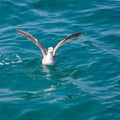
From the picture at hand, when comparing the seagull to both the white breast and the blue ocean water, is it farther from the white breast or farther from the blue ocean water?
the blue ocean water

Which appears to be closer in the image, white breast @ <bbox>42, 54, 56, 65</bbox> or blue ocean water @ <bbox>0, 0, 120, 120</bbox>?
blue ocean water @ <bbox>0, 0, 120, 120</bbox>

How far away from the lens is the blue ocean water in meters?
14.4

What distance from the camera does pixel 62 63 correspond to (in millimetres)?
17703

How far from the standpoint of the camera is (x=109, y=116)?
1395 cm

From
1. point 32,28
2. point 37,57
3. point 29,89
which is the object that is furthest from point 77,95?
point 32,28

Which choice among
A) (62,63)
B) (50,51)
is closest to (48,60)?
(50,51)

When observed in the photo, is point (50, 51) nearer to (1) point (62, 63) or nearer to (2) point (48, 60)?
(2) point (48, 60)

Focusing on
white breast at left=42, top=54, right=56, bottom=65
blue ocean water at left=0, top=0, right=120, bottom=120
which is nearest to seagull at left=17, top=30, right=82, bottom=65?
white breast at left=42, top=54, right=56, bottom=65

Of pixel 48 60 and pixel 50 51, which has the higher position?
pixel 50 51

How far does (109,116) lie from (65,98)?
174cm

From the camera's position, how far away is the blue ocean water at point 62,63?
1445 cm

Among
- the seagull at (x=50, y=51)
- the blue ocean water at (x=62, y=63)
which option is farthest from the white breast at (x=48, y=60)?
the blue ocean water at (x=62, y=63)

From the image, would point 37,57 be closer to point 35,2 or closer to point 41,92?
point 41,92

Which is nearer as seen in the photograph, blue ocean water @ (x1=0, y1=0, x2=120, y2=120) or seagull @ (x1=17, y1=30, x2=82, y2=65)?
blue ocean water @ (x1=0, y1=0, x2=120, y2=120)
